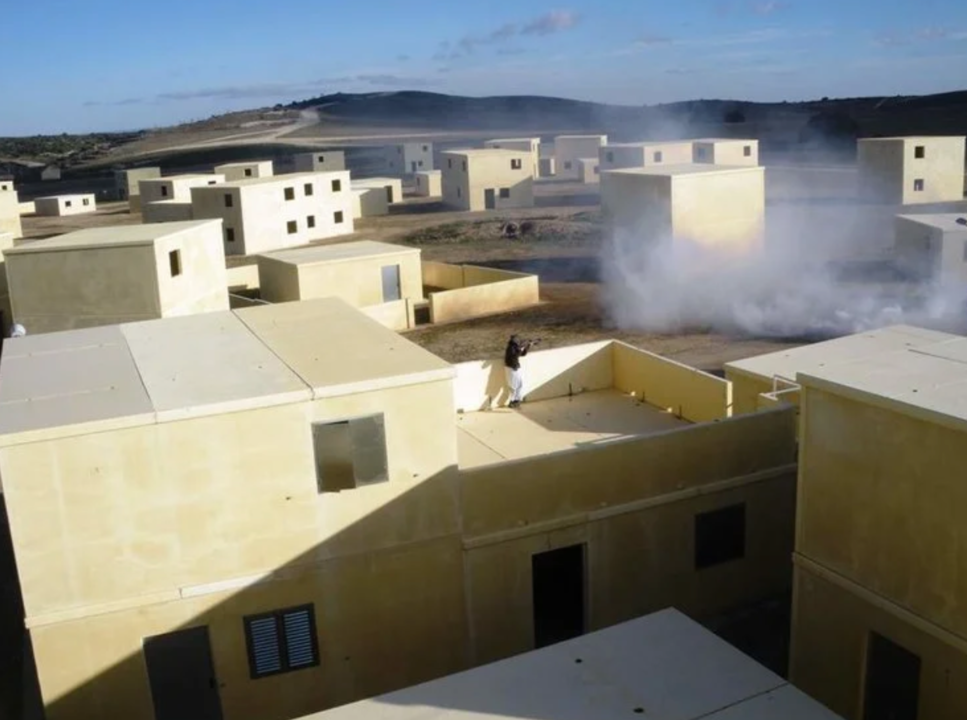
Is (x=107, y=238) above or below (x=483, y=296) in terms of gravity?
above

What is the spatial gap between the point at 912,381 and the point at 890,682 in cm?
263

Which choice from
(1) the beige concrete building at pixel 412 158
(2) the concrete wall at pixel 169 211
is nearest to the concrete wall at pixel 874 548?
(2) the concrete wall at pixel 169 211

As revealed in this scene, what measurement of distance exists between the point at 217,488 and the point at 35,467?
157 cm

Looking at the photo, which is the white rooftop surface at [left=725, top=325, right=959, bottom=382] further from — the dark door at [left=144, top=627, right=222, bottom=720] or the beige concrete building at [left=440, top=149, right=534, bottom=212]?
the beige concrete building at [left=440, top=149, right=534, bottom=212]

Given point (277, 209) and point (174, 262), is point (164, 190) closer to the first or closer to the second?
point (277, 209)

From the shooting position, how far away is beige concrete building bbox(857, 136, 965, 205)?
41.5 metres

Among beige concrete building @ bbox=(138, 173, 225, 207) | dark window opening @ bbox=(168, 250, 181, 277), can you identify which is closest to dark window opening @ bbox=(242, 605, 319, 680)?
dark window opening @ bbox=(168, 250, 181, 277)

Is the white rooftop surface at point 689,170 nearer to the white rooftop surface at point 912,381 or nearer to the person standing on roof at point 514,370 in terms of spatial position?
the person standing on roof at point 514,370

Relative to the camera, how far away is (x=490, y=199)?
55.0 metres

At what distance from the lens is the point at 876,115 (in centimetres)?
7450

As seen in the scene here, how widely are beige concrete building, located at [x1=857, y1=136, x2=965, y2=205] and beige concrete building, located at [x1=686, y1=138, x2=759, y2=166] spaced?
9.92 meters

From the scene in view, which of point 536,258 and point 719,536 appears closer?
point 719,536

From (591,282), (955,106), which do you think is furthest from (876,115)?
(591,282)

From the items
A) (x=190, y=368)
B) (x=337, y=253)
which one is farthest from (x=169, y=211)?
(x=190, y=368)
